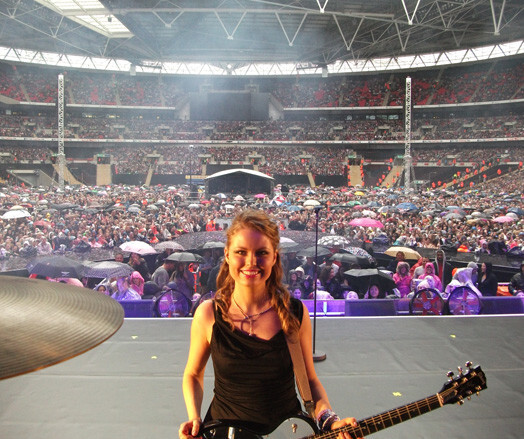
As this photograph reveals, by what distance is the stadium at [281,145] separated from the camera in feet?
23.9

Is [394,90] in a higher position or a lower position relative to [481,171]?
higher

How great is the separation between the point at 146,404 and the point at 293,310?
232cm

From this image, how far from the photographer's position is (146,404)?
3.57 m

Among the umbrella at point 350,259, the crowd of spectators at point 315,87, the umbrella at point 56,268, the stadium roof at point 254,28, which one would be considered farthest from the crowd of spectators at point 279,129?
the umbrella at point 56,268

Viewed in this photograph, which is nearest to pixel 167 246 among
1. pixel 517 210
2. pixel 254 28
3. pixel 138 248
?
pixel 138 248

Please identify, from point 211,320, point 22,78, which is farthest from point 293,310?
point 22,78

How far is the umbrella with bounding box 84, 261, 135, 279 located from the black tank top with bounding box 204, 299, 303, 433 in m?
5.86

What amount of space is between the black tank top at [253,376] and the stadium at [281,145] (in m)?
2.61

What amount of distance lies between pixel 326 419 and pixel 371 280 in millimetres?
5694

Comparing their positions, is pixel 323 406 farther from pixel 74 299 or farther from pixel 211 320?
pixel 74 299

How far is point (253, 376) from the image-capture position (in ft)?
5.52

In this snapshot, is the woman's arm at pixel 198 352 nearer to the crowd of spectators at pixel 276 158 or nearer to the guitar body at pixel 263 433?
the guitar body at pixel 263 433

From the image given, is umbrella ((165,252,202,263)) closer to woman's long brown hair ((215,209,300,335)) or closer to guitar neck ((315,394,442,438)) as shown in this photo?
woman's long brown hair ((215,209,300,335))

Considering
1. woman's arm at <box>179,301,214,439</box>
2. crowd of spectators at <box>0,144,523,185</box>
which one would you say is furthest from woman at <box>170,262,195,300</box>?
crowd of spectators at <box>0,144,523,185</box>
